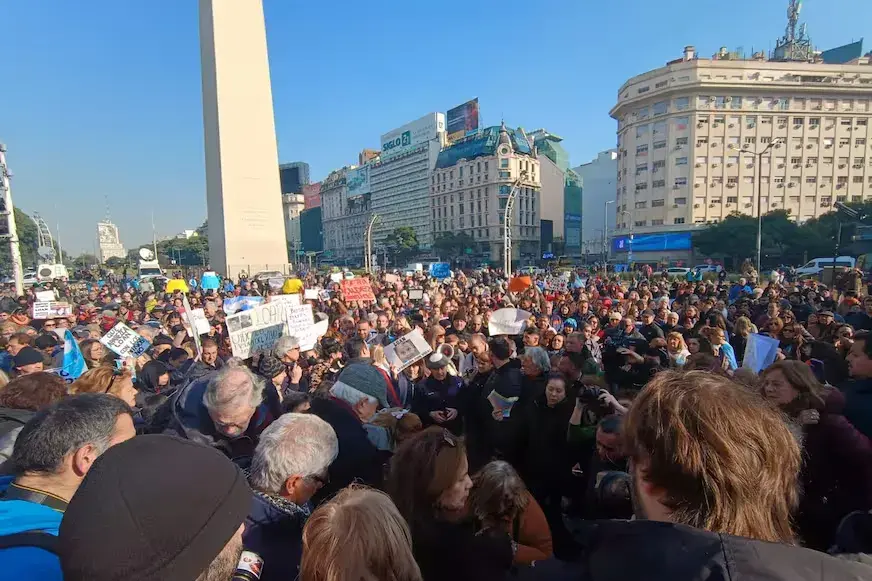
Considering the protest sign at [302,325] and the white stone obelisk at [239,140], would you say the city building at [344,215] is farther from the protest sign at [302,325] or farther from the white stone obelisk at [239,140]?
the protest sign at [302,325]

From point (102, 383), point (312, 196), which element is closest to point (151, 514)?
point (102, 383)

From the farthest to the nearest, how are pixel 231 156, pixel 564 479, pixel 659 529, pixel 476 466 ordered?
pixel 231 156 < pixel 476 466 < pixel 564 479 < pixel 659 529

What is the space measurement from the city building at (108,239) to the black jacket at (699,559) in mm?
129240

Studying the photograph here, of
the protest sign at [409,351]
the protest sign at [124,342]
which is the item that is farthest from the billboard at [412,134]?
the protest sign at [409,351]

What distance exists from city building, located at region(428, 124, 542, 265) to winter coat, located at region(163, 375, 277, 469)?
8493 cm

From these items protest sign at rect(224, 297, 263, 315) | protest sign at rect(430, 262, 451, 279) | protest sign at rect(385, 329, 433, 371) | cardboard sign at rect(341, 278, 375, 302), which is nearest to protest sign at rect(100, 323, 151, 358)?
protest sign at rect(385, 329, 433, 371)

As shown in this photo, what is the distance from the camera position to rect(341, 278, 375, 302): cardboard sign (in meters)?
10.7

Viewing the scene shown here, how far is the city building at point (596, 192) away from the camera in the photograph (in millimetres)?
97438

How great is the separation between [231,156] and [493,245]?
71.2 meters

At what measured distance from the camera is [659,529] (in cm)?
96

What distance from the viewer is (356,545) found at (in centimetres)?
134

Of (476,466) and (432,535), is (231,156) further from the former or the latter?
(432,535)

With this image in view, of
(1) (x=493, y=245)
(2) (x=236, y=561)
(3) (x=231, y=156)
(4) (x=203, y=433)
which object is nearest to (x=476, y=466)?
(4) (x=203, y=433)

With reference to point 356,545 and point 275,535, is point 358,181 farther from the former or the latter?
point 356,545
